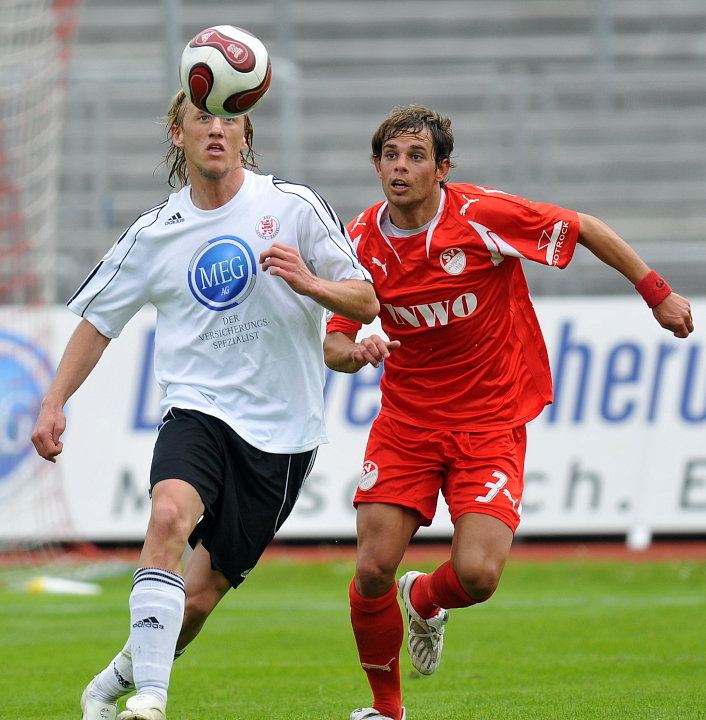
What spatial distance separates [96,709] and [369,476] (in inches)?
60.8

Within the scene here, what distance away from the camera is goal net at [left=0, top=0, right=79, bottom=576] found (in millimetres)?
11594

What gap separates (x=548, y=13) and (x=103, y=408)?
9.13 m

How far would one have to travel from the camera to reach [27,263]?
1227 cm

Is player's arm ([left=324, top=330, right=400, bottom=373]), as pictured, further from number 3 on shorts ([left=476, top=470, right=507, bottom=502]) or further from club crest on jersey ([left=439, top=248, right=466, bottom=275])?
number 3 on shorts ([left=476, top=470, right=507, bottom=502])

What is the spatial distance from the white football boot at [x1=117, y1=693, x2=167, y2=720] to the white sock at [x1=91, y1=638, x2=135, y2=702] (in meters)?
0.54

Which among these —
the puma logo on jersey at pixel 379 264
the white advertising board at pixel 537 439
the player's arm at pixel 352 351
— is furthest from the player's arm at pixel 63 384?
the white advertising board at pixel 537 439

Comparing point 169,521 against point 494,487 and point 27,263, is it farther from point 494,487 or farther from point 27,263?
point 27,263

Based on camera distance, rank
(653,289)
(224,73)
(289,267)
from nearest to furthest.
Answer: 1. (289,267)
2. (224,73)
3. (653,289)

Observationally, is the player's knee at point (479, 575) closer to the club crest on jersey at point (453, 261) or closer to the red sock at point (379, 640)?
the red sock at point (379, 640)

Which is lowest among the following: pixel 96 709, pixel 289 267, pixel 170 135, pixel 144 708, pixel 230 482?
pixel 96 709

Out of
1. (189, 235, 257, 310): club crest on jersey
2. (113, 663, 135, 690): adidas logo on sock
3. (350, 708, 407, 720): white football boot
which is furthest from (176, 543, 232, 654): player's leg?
(189, 235, 257, 310): club crest on jersey

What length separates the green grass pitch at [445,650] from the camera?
231 inches

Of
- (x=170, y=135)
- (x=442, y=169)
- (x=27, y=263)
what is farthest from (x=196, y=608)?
(x=27, y=263)

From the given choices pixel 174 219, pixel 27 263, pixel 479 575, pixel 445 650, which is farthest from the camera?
pixel 27 263
